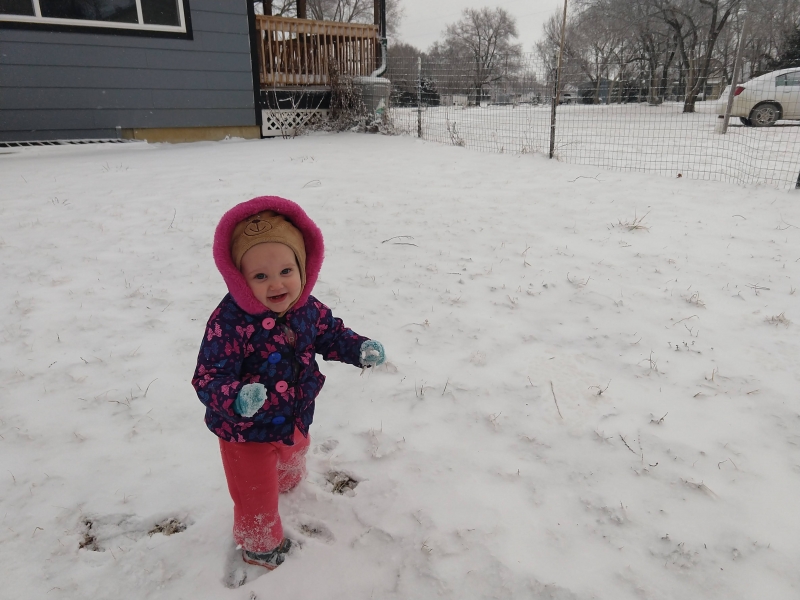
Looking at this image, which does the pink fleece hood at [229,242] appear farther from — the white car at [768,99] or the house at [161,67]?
the white car at [768,99]

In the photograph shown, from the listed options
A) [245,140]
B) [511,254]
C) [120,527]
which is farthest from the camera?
[245,140]

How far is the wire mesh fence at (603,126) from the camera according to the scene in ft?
26.6

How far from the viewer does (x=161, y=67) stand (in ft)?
30.0

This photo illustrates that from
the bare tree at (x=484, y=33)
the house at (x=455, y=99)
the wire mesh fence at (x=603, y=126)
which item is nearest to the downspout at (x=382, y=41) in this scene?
the wire mesh fence at (x=603, y=126)

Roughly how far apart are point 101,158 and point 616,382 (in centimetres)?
818

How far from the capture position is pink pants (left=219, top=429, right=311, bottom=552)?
1.58 metres

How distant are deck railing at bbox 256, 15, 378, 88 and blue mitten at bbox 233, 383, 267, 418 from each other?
409 inches

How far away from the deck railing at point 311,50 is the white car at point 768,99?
364 inches

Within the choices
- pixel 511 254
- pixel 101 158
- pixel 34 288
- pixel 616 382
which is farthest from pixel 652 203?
pixel 101 158

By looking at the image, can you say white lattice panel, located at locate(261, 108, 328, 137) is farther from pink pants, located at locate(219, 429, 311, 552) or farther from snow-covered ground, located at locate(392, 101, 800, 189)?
pink pants, located at locate(219, 429, 311, 552)

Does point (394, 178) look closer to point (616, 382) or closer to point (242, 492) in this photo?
point (616, 382)

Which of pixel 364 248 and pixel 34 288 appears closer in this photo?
pixel 34 288

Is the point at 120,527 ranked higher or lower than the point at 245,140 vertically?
lower

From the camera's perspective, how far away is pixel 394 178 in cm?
664
